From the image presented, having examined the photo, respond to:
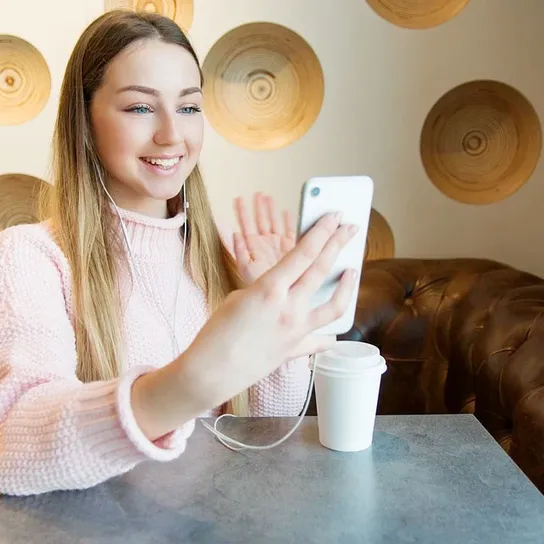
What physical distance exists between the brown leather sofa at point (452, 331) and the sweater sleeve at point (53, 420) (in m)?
0.79

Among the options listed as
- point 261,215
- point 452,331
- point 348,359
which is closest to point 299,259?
point 348,359

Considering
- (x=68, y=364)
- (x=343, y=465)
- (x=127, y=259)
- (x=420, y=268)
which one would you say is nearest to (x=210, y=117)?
(x=420, y=268)

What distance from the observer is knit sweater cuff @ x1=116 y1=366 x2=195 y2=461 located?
63cm

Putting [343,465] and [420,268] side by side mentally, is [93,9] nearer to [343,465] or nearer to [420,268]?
[420,268]

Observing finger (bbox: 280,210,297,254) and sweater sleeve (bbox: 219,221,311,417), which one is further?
sweater sleeve (bbox: 219,221,311,417)

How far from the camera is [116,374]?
0.98 m

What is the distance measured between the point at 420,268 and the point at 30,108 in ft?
3.61

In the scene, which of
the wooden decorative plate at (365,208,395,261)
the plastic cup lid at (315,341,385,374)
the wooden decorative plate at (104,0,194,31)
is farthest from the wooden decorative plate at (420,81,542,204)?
the plastic cup lid at (315,341,385,374)

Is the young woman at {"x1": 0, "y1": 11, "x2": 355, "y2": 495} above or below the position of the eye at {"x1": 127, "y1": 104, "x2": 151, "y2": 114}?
below

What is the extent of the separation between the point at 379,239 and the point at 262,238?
0.95 metres

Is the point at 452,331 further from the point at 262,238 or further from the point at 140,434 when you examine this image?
the point at 140,434

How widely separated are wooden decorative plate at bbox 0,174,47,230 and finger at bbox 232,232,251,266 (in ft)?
3.27

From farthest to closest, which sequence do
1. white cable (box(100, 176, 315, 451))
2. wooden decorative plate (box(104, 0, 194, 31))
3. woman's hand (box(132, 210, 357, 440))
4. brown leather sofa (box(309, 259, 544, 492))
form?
1. wooden decorative plate (box(104, 0, 194, 31))
2. brown leather sofa (box(309, 259, 544, 492))
3. white cable (box(100, 176, 315, 451))
4. woman's hand (box(132, 210, 357, 440))

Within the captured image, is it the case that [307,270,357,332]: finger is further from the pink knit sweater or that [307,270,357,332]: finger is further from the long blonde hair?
the long blonde hair
